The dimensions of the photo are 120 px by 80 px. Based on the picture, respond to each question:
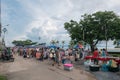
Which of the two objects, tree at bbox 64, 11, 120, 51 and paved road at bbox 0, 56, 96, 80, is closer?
paved road at bbox 0, 56, 96, 80

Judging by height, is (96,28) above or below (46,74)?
above

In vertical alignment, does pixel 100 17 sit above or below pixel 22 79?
above

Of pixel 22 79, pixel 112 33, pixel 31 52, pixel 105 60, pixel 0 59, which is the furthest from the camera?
pixel 112 33

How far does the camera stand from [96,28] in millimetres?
62438

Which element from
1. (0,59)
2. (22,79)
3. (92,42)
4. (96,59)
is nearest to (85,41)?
(92,42)

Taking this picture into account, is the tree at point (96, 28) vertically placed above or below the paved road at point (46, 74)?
above

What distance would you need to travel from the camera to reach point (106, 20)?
62031mm

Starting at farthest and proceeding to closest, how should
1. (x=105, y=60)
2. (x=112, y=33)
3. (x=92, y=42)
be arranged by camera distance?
1. (x=92, y=42)
2. (x=112, y=33)
3. (x=105, y=60)

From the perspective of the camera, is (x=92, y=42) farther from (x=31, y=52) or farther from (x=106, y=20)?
(x=31, y=52)

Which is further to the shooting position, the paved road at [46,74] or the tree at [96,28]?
the tree at [96,28]

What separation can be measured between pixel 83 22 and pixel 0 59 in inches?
1249

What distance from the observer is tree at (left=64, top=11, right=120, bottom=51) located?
6153 centimetres

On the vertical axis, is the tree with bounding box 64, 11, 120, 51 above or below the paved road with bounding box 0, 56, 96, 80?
above

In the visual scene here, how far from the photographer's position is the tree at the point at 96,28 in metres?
61.5
